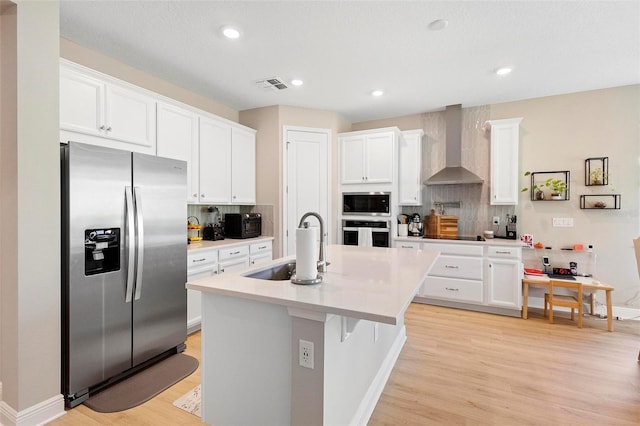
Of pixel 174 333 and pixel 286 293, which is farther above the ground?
pixel 286 293

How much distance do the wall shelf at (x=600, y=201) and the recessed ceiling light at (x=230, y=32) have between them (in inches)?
169

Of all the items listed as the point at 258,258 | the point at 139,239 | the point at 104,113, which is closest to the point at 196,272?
the point at 139,239

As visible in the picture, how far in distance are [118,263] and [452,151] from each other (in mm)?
4207

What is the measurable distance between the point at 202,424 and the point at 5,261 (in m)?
1.50

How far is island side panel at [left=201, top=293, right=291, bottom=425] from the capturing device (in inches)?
57.5

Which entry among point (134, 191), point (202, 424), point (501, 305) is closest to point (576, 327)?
point (501, 305)

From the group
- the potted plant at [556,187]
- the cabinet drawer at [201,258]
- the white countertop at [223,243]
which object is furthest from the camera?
the potted plant at [556,187]

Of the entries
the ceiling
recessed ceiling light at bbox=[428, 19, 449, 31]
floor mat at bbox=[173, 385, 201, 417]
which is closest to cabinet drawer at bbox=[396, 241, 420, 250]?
the ceiling

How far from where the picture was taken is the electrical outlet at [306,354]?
1323 mm

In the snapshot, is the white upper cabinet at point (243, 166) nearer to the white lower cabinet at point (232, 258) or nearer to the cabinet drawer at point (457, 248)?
the white lower cabinet at point (232, 258)

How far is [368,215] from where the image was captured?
171 inches

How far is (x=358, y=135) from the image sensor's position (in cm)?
441

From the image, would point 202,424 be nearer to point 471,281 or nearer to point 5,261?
point 5,261

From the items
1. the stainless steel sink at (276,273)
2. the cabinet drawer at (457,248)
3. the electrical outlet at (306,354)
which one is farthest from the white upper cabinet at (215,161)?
the cabinet drawer at (457,248)
